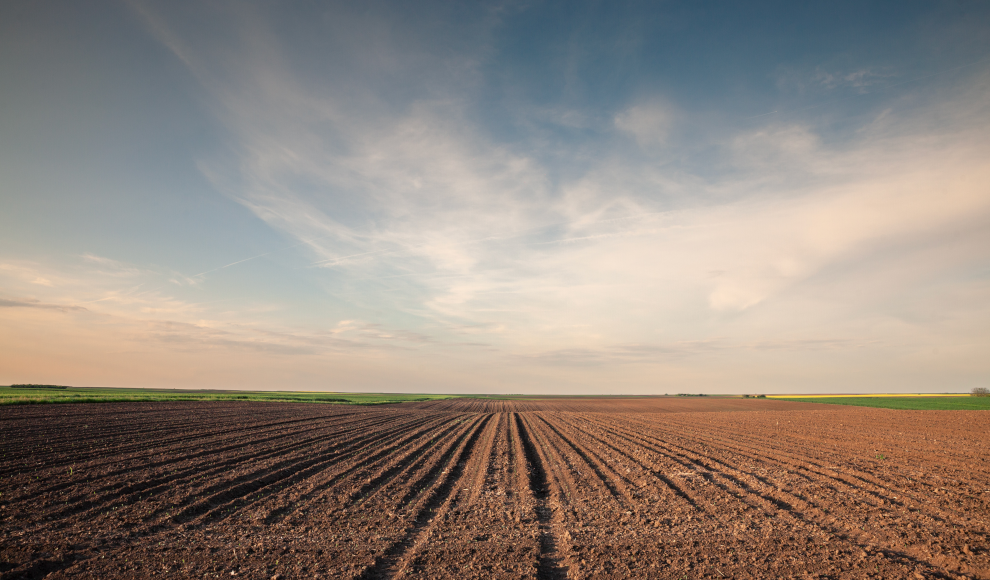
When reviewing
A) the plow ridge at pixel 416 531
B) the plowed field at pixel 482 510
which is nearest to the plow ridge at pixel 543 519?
the plowed field at pixel 482 510

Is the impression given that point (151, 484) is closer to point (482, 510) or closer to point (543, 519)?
point (482, 510)

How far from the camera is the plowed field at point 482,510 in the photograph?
7.20 metres

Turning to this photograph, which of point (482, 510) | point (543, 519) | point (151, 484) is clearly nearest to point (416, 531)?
point (482, 510)

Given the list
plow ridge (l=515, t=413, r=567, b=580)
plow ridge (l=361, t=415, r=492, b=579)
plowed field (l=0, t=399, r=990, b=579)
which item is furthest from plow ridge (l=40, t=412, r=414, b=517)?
plow ridge (l=515, t=413, r=567, b=580)

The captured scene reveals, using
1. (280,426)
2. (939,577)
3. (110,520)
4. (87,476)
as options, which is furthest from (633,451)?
(280,426)

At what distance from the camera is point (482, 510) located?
33.6 ft

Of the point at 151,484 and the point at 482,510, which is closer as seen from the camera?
the point at 482,510

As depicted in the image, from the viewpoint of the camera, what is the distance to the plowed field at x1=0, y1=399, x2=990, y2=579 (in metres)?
7.20

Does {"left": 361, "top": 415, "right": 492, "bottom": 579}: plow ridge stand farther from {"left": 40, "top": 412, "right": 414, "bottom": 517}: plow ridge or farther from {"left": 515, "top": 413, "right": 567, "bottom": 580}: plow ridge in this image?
{"left": 40, "top": 412, "right": 414, "bottom": 517}: plow ridge

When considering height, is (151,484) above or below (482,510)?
above

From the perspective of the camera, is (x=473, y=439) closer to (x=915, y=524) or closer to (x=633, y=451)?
(x=633, y=451)

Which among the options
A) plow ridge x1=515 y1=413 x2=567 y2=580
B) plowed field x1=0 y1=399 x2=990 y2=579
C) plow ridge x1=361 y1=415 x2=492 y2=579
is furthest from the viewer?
plowed field x1=0 y1=399 x2=990 y2=579

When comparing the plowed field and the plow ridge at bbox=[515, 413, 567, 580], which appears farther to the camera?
the plowed field

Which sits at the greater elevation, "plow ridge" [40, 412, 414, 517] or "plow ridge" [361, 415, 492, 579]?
"plow ridge" [40, 412, 414, 517]
